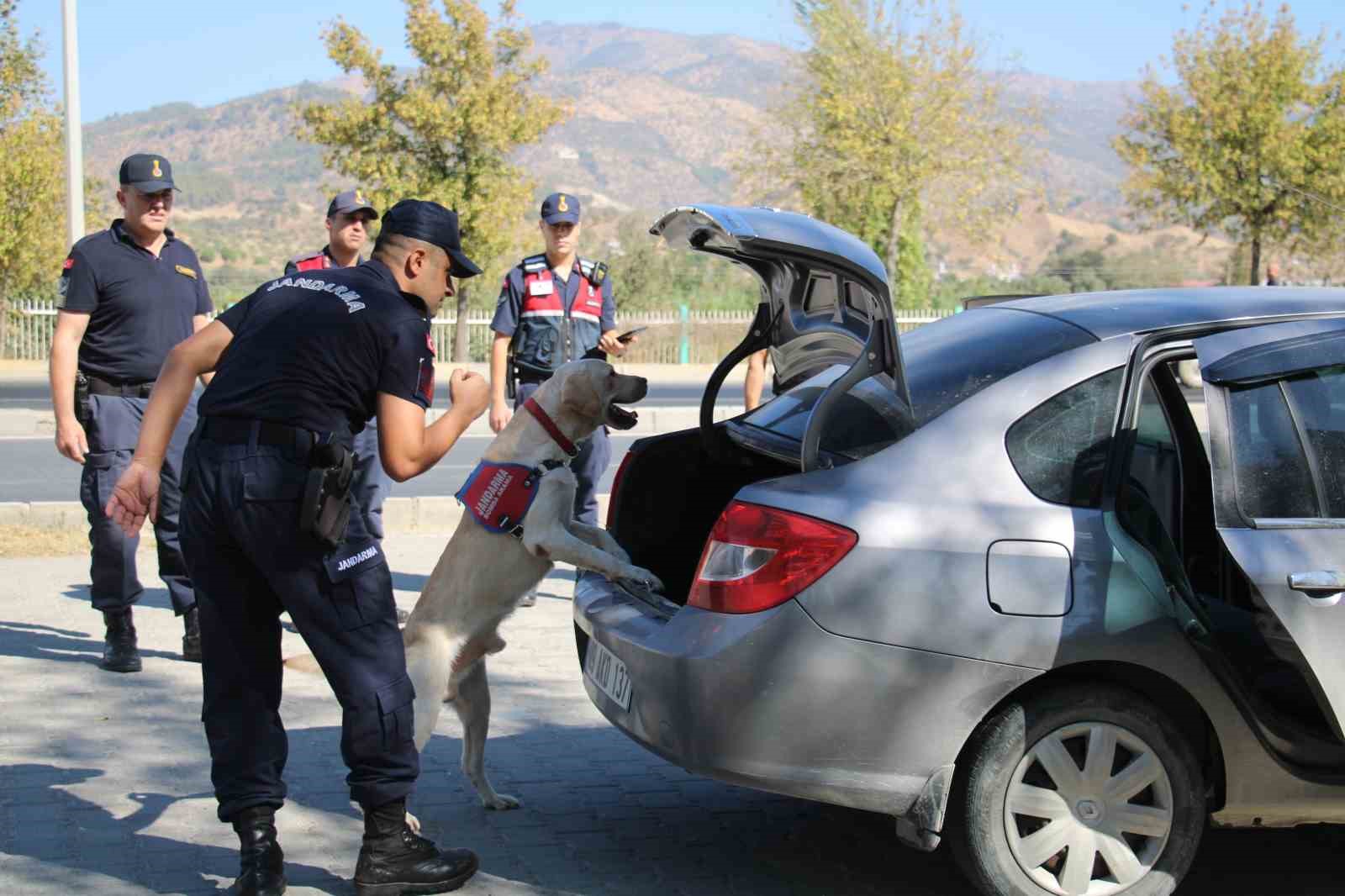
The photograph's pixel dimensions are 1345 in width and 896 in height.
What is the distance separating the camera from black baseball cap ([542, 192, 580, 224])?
7.07m

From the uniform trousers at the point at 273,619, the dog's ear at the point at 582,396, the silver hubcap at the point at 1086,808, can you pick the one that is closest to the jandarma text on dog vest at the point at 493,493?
the dog's ear at the point at 582,396

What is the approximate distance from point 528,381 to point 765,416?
300cm

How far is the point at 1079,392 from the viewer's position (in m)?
3.58

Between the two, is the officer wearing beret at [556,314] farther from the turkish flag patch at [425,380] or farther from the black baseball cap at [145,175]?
the turkish flag patch at [425,380]

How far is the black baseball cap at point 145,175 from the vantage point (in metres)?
5.89

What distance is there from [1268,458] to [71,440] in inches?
181

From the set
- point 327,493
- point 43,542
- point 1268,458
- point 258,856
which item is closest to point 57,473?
point 43,542

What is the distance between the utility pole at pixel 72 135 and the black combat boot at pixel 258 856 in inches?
445

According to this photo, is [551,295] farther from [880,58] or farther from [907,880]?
[880,58]

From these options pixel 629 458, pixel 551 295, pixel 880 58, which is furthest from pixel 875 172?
pixel 629 458

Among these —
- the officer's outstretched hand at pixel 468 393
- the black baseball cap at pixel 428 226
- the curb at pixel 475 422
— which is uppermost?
the black baseball cap at pixel 428 226

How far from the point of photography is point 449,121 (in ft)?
91.3

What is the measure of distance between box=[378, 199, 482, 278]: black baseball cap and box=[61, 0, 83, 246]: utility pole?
1110 centimetres

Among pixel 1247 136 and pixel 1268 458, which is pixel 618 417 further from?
pixel 1247 136
